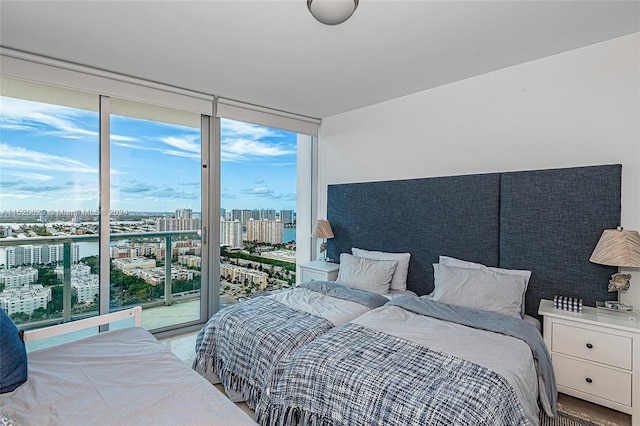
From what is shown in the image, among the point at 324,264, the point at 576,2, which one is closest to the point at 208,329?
the point at 324,264

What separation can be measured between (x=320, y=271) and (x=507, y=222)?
2025 millimetres

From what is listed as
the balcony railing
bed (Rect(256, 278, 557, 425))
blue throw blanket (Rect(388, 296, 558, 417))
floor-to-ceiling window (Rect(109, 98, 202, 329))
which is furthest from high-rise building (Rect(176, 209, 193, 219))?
blue throw blanket (Rect(388, 296, 558, 417))

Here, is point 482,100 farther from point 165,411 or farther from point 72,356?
point 72,356

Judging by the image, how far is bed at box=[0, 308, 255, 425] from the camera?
4.03ft

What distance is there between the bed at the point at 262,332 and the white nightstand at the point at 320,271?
0.81 metres

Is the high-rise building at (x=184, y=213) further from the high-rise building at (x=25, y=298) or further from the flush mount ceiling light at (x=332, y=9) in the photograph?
the flush mount ceiling light at (x=332, y=9)

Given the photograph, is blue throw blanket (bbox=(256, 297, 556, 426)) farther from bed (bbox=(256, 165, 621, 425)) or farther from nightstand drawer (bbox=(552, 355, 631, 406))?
nightstand drawer (bbox=(552, 355, 631, 406))

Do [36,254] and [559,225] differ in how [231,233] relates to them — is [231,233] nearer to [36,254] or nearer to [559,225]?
[36,254]

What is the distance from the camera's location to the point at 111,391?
4.58ft

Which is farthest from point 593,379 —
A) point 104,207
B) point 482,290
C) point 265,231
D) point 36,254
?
point 36,254

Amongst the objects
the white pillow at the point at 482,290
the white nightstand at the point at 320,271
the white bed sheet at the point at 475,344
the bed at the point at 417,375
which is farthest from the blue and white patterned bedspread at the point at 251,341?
the white nightstand at the point at 320,271

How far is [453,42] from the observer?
2318 millimetres

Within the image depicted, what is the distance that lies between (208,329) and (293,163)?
277cm

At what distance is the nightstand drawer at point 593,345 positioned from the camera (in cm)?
193
